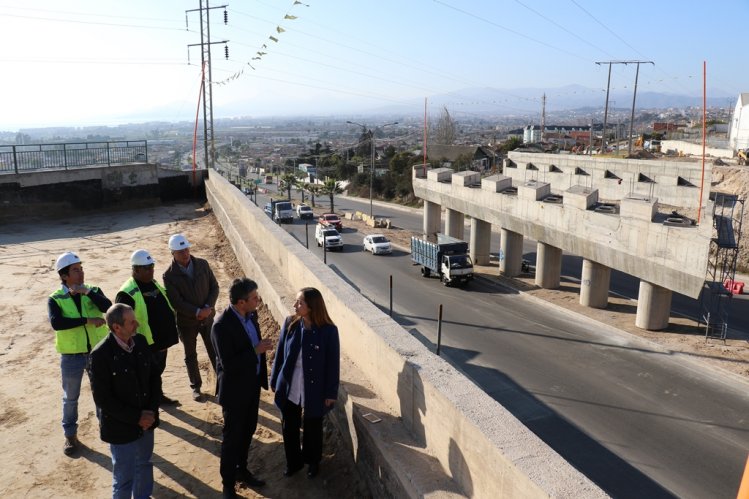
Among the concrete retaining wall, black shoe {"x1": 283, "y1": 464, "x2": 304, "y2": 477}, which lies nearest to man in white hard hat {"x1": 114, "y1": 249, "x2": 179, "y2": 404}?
black shoe {"x1": 283, "y1": 464, "x2": 304, "y2": 477}

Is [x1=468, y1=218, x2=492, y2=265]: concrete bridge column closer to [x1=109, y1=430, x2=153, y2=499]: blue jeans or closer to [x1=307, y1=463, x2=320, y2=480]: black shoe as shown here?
[x1=307, y1=463, x2=320, y2=480]: black shoe

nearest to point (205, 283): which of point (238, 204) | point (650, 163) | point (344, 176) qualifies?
point (238, 204)

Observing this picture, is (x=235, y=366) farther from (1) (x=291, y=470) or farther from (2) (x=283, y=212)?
(2) (x=283, y=212)

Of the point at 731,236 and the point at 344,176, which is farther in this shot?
the point at 344,176

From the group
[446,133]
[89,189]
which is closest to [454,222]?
[89,189]

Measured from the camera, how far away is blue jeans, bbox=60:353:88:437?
221 inches

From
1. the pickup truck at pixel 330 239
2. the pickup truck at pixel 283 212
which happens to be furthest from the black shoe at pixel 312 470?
the pickup truck at pixel 283 212

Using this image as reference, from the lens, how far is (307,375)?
479 cm

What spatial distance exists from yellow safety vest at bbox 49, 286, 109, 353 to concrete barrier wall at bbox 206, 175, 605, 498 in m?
2.57

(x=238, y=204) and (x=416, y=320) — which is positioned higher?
(x=238, y=204)

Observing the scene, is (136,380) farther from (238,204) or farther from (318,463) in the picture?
(238,204)

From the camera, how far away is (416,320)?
2189 cm

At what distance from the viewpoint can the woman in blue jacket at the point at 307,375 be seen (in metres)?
4.75

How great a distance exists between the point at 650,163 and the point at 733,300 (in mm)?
11122
